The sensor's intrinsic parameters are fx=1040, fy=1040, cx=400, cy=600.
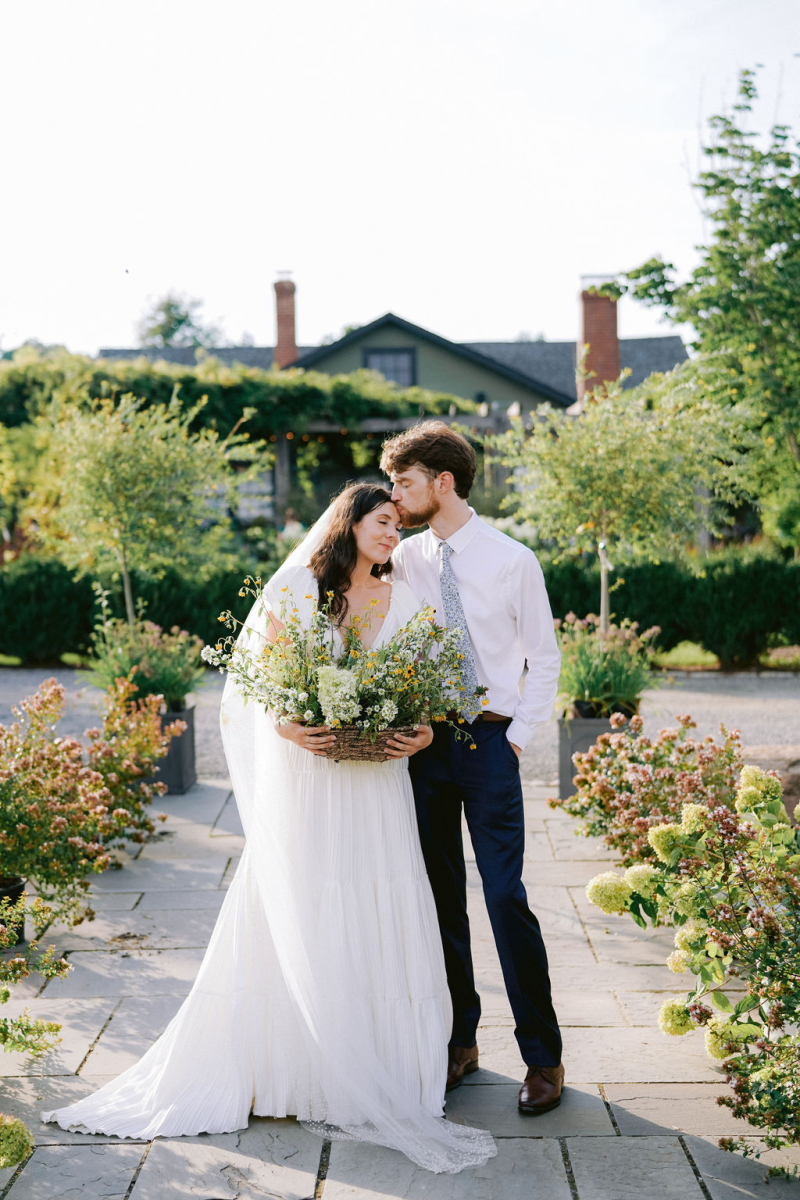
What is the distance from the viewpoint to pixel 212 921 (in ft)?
15.7

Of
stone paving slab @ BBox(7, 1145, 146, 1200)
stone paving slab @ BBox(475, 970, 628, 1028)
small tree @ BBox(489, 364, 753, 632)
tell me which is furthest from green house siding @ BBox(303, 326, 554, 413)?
stone paving slab @ BBox(7, 1145, 146, 1200)

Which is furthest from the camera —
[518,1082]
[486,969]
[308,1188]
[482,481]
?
[482,481]

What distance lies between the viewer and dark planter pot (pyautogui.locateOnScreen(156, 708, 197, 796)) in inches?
277

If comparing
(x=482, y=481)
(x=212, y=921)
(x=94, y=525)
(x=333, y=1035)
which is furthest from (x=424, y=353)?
(x=333, y=1035)

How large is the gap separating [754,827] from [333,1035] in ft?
4.63

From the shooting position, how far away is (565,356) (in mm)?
30516

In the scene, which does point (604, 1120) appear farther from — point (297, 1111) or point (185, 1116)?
point (185, 1116)

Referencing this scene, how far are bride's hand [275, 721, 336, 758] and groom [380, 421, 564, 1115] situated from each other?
0.42m

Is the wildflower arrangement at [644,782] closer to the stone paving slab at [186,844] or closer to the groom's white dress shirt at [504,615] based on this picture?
the groom's white dress shirt at [504,615]

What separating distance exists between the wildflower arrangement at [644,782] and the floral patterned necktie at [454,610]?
141 cm

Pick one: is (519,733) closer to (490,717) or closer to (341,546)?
(490,717)

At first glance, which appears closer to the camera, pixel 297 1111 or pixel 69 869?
pixel 297 1111

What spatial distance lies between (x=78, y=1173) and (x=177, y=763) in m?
4.28

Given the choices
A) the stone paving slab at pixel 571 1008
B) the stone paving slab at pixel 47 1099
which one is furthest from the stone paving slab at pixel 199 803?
the stone paving slab at pixel 47 1099
